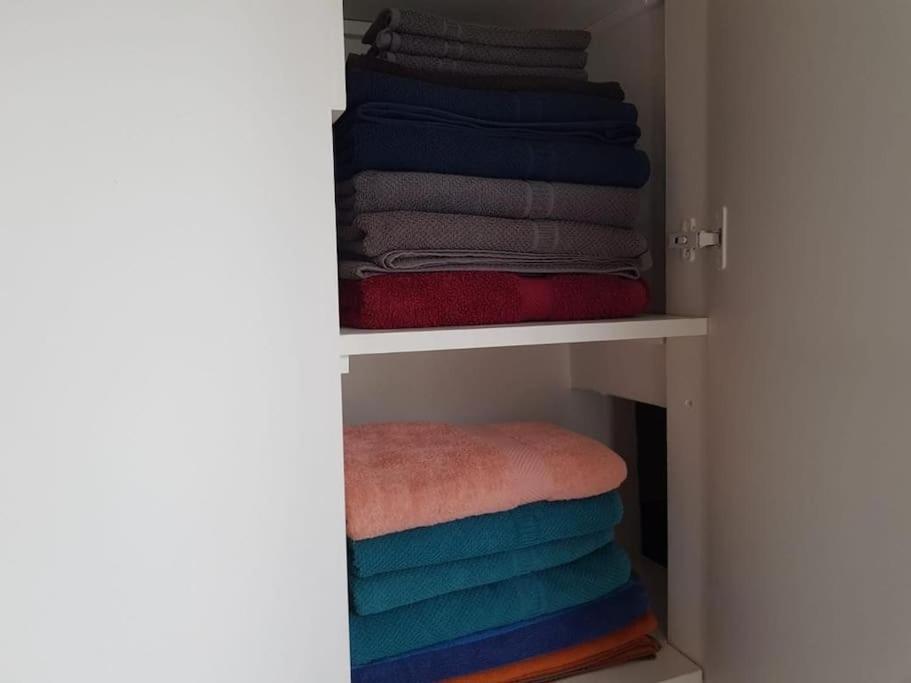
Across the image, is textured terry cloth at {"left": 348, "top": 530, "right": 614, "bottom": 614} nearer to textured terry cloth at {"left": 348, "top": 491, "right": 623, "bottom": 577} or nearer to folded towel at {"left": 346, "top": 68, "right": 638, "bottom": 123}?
textured terry cloth at {"left": 348, "top": 491, "right": 623, "bottom": 577}

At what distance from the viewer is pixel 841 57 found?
0.64 metres

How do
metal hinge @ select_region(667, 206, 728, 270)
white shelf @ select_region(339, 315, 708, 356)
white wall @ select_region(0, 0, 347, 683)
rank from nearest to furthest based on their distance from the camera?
white wall @ select_region(0, 0, 347, 683) < white shelf @ select_region(339, 315, 708, 356) < metal hinge @ select_region(667, 206, 728, 270)

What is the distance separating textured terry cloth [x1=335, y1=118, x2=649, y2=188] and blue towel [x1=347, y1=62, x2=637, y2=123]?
24 mm

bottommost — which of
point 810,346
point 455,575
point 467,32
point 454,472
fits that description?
point 455,575

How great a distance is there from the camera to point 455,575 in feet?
2.57

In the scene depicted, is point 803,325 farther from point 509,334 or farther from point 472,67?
point 472,67

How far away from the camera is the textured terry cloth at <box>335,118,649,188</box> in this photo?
75cm

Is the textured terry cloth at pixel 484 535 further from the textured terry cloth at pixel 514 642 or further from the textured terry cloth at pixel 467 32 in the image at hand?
the textured terry cloth at pixel 467 32

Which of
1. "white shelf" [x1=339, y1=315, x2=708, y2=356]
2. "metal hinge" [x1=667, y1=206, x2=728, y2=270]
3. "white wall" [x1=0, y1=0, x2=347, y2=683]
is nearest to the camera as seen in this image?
"white wall" [x1=0, y1=0, x2=347, y2=683]

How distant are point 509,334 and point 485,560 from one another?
0.24 m

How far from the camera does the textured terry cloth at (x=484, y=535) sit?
738 mm

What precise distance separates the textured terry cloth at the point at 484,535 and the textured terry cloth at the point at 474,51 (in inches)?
18.9

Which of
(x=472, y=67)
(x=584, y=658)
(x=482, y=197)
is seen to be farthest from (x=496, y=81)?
(x=584, y=658)

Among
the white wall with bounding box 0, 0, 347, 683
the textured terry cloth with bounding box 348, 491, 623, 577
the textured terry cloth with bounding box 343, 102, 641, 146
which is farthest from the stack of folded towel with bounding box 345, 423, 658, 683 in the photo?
the textured terry cloth with bounding box 343, 102, 641, 146
